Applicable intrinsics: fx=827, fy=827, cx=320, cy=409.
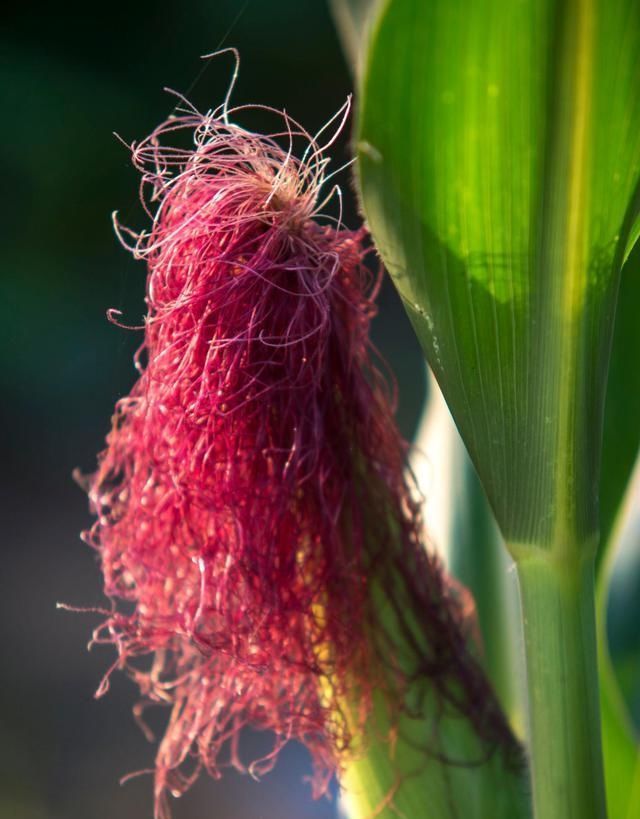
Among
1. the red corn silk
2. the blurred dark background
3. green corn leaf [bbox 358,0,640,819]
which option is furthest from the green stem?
the blurred dark background

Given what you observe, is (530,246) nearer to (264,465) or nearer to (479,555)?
(264,465)

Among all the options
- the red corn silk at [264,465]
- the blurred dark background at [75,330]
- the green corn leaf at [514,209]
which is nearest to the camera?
the green corn leaf at [514,209]

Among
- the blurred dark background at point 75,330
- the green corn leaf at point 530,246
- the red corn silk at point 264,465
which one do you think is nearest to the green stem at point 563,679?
the green corn leaf at point 530,246

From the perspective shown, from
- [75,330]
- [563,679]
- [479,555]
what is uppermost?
[75,330]

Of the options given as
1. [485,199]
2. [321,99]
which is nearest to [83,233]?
[321,99]

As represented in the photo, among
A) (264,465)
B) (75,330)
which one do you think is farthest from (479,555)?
(75,330)

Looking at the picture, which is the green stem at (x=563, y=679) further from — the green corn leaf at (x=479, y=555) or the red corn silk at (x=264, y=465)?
the green corn leaf at (x=479, y=555)
